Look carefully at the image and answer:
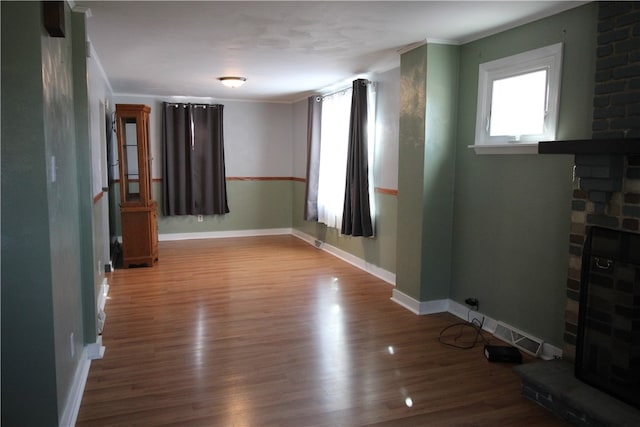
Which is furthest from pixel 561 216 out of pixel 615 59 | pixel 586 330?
pixel 615 59

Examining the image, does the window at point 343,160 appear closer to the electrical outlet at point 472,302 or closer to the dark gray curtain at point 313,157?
the dark gray curtain at point 313,157

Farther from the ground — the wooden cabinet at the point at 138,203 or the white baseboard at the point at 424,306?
the wooden cabinet at the point at 138,203

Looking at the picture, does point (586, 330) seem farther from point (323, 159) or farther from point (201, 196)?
point (201, 196)

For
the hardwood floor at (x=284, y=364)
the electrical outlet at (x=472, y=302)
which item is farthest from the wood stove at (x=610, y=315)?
the electrical outlet at (x=472, y=302)

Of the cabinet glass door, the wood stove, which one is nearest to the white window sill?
the wood stove

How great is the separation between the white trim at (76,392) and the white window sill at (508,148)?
299cm

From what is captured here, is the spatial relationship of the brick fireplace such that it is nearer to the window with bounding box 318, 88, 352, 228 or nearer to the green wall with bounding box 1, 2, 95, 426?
the green wall with bounding box 1, 2, 95, 426

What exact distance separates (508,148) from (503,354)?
138 centimetres

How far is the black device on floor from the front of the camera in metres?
3.02

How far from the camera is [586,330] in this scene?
2.51 metres

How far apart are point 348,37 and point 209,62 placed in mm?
1588

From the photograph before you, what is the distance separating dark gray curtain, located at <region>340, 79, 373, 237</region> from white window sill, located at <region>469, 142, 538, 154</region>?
1.60 metres

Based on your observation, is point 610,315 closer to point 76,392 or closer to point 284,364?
point 284,364

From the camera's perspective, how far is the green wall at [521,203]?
282cm
